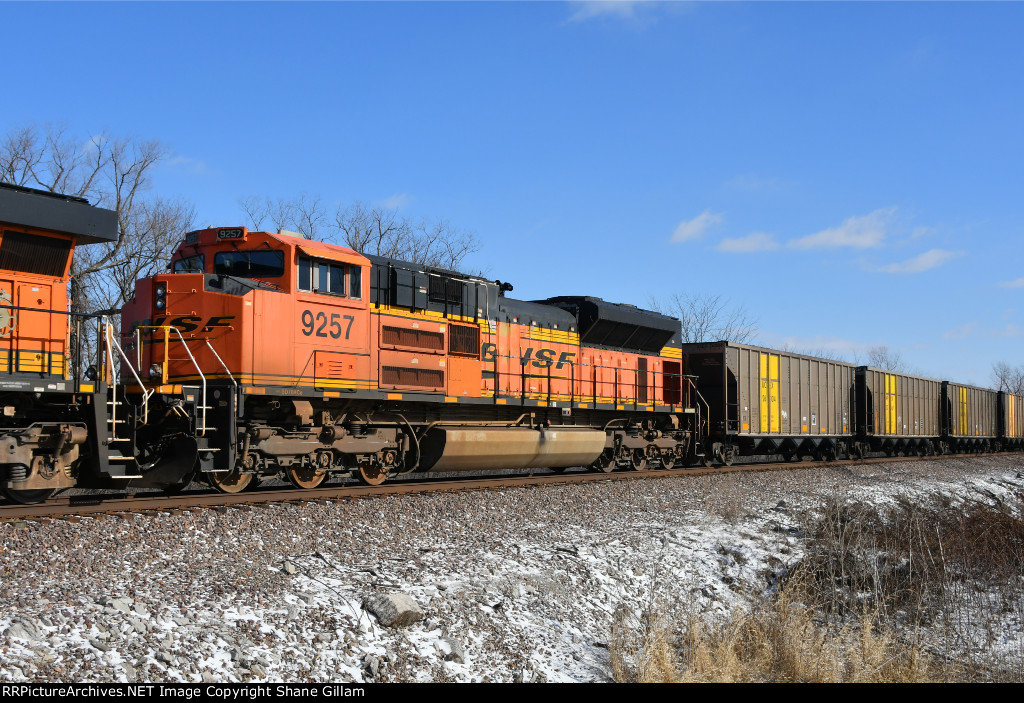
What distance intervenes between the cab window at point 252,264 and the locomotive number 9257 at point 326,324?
737mm

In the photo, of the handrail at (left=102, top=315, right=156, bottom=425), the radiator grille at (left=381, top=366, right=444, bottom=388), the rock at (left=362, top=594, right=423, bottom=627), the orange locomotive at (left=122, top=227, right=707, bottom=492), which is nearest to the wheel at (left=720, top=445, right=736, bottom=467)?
the orange locomotive at (left=122, top=227, right=707, bottom=492)

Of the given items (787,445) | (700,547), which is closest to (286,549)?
(700,547)

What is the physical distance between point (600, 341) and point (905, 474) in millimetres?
9335

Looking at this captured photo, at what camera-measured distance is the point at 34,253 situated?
9.48 m

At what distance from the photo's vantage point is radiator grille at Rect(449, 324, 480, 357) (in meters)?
14.5

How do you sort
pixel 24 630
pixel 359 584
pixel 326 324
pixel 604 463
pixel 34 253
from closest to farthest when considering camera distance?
pixel 24 630
pixel 359 584
pixel 34 253
pixel 326 324
pixel 604 463

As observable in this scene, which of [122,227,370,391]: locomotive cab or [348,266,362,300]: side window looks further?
[348,266,362,300]: side window

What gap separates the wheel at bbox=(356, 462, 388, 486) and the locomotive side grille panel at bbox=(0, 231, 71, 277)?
536 centimetres

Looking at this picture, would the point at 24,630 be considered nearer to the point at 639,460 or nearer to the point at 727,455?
the point at 639,460

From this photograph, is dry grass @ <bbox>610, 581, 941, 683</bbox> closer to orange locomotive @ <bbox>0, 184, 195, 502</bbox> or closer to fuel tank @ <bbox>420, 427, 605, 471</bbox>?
orange locomotive @ <bbox>0, 184, 195, 502</bbox>

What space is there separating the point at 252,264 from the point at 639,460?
10.3 meters

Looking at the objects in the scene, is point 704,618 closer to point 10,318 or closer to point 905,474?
point 10,318

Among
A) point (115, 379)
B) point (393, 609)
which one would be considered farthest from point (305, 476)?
point (393, 609)

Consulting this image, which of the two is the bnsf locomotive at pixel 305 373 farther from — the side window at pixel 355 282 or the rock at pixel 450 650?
the rock at pixel 450 650
